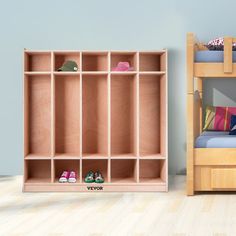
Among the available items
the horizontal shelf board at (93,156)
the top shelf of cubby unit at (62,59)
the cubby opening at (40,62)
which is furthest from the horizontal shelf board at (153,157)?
the cubby opening at (40,62)

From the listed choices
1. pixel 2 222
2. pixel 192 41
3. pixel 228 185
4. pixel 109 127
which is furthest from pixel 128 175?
pixel 2 222

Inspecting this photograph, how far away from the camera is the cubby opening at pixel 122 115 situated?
16.4 feet

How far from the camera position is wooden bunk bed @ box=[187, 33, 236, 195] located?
14.2 ft

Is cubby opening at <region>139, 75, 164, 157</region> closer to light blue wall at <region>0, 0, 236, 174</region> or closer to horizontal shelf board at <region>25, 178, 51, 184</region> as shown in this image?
light blue wall at <region>0, 0, 236, 174</region>

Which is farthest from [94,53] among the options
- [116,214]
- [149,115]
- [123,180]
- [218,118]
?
[116,214]

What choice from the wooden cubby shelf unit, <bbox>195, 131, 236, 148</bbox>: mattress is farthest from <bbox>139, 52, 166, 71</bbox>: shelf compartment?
<bbox>195, 131, 236, 148</bbox>: mattress

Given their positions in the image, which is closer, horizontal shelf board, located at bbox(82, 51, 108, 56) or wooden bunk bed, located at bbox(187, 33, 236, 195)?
wooden bunk bed, located at bbox(187, 33, 236, 195)

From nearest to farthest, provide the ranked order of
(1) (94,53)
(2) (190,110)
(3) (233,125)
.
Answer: (2) (190,110)
(3) (233,125)
(1) (94,53)

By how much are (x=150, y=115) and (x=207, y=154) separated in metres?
0.82

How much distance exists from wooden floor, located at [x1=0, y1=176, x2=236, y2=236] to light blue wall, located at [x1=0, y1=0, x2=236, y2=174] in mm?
919

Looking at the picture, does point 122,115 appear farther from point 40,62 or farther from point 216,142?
point 216,142

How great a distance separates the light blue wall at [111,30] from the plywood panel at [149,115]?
0.29m

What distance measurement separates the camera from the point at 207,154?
14.3ft

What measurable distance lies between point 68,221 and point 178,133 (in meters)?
2.04
